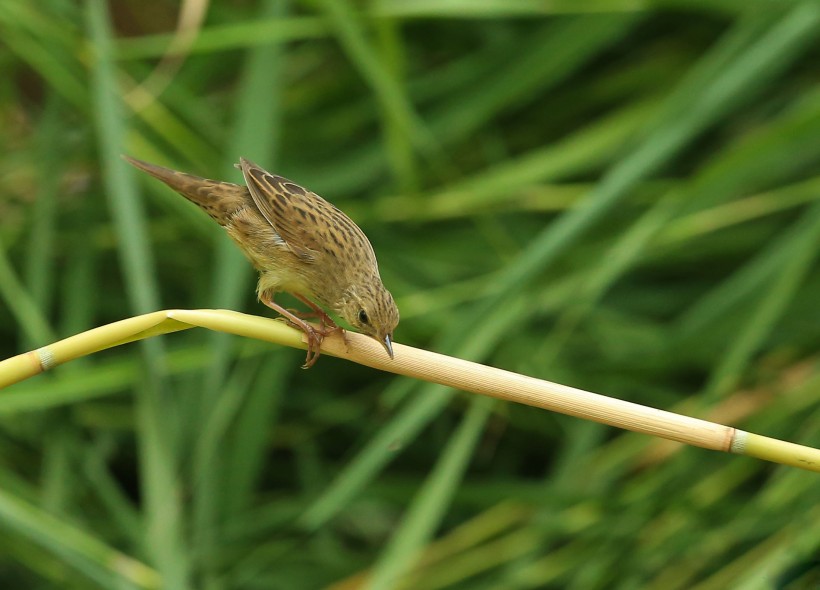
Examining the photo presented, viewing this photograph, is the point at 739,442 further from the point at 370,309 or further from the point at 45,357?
the point at 45,357

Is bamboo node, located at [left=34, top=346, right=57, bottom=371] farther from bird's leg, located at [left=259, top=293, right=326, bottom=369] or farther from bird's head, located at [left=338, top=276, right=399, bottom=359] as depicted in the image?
bird's head, located at [left=338, top=276, right=399, bottom=359]

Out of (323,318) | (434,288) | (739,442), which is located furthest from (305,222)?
(434,288)

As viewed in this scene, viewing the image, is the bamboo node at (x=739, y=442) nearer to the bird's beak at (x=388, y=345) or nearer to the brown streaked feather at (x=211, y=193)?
the bird's beak at (x=388, y=345)

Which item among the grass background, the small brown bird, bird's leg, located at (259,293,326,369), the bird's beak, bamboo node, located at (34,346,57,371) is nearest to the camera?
bamboo node, located at (34,346,57,371)

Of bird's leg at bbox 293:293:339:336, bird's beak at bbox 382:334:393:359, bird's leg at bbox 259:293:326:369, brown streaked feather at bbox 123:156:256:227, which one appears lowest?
bird's beak at bbox 382:334:393:359

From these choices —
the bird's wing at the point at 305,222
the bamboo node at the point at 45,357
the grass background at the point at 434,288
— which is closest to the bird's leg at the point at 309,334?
the bird's wing at the point at 305,222

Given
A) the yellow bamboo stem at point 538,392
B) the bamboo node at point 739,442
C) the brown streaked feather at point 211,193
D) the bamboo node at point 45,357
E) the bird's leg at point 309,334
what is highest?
the brown streaked feather at point 211,193

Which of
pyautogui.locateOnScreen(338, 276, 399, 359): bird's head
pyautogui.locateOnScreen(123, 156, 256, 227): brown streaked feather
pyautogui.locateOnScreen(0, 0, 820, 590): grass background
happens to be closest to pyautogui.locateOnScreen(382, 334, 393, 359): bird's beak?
pyautogui.locateOnScreen(338, 276, 399, 359): bird's head
